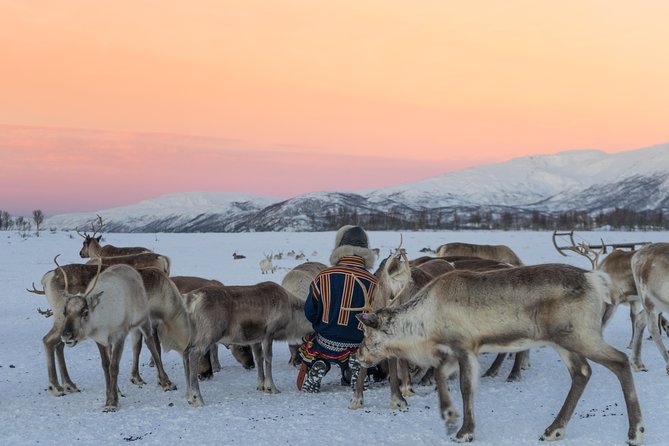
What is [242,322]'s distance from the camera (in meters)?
8.96

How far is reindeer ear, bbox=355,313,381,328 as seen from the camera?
7.21m

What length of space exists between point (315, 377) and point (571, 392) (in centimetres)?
358

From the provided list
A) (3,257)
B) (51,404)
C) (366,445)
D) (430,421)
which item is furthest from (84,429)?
(3,257)

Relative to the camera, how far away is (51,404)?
27.7 feet

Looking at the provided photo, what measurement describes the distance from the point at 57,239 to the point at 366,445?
41.7 m

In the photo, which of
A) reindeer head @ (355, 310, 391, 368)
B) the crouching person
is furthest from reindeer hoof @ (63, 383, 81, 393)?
reindeer head @ (355, 310, 391, 368)

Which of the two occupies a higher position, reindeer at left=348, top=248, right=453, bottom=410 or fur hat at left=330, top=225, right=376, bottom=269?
fur hat at left=330, top=225, right=376, bottom=269

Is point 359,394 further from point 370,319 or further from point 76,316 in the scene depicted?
point 76,316

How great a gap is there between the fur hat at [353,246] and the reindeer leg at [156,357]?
2885 millimetres

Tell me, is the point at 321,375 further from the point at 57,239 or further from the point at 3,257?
the point at 57,239

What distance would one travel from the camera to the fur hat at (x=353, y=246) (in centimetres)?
918

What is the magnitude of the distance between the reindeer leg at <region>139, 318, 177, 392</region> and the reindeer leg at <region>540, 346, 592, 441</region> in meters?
5.31

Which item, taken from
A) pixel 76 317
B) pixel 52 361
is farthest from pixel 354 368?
pixel 52 361

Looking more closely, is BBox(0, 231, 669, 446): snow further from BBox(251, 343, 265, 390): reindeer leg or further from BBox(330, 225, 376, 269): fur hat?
BBox(330, 225, 376, 269): fur hat
